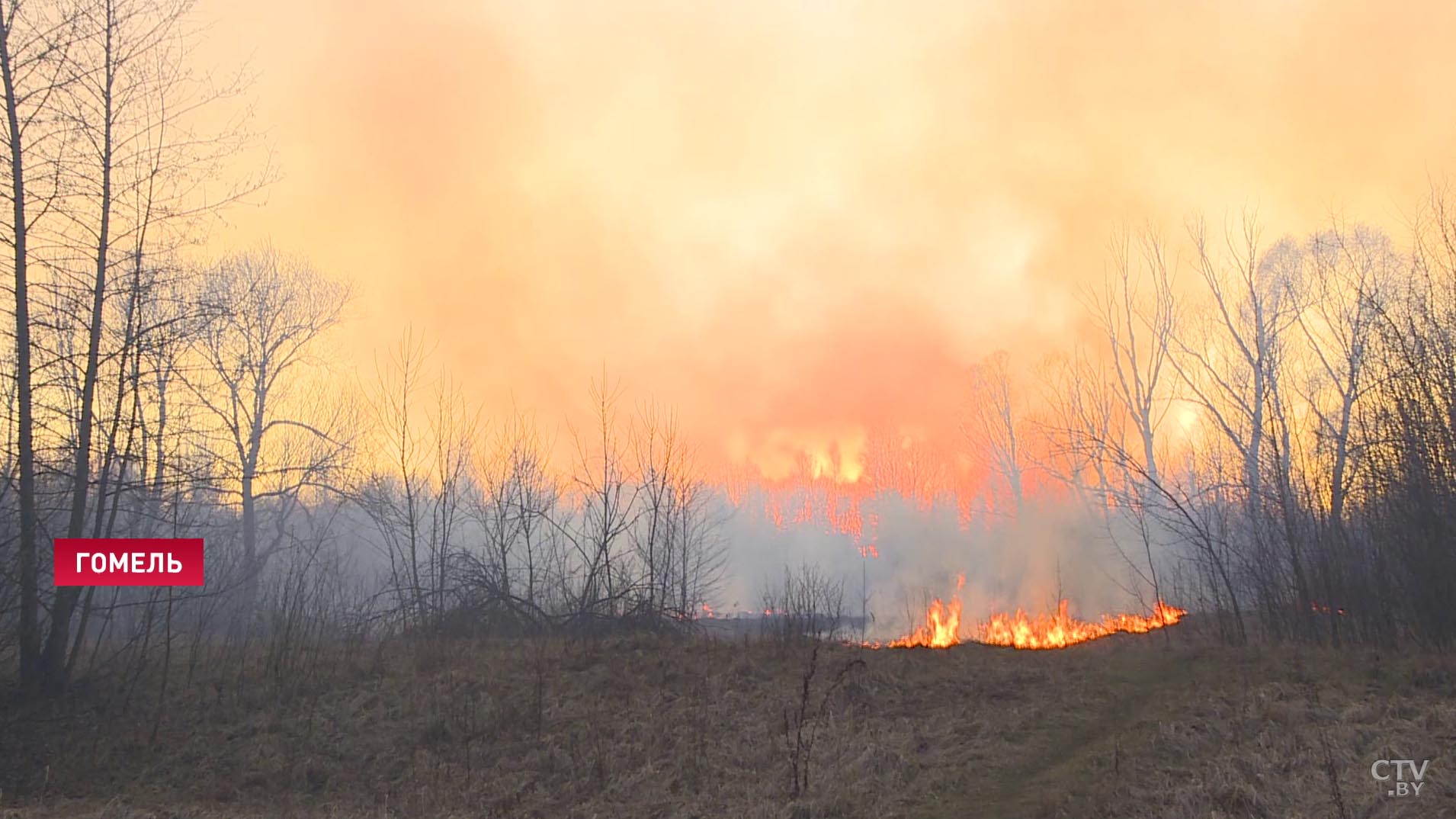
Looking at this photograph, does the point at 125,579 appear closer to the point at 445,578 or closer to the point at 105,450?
the point at 105,450

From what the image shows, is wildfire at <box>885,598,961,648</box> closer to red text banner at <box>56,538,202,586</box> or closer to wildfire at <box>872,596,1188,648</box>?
wildfire at <box>872,596,1188,648</box>

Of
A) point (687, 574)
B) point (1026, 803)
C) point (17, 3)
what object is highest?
point (17, 3)

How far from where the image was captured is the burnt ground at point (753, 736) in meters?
8.44

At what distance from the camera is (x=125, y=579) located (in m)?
15.2

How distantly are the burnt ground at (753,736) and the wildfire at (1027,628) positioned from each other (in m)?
4.20

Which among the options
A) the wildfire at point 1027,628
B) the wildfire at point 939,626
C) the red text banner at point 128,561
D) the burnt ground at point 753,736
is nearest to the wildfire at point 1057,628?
the wildfire at point 1027,628

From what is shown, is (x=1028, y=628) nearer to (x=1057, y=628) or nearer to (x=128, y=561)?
(x=1057, y=628)

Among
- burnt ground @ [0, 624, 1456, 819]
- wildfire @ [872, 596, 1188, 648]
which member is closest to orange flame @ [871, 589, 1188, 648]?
wildfire @ [872, 596, 1188, 648]

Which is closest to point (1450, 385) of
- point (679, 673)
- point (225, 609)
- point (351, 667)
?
point (679, 673)

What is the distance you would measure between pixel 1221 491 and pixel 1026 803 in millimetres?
24553

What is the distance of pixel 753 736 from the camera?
38.8ft

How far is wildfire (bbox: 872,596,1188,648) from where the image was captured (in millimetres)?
20266

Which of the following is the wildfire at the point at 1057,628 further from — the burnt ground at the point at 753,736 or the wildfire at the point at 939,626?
the burnt ground at the point at 753,736

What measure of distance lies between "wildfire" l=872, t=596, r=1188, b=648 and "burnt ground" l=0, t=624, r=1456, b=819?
4.20 m
